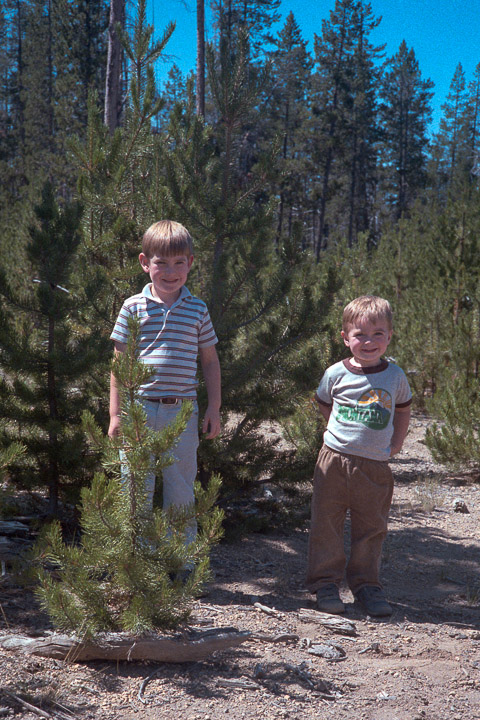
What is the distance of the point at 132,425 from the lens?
2287 millimetres

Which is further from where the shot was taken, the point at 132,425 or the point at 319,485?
the point at 319,485

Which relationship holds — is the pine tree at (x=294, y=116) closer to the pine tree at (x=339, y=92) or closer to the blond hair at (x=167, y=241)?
the pine tree at (x=339, y=92)

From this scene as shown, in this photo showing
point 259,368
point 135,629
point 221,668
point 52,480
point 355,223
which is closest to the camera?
point 135,629

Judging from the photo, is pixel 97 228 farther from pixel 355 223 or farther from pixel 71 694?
pixel 355 223

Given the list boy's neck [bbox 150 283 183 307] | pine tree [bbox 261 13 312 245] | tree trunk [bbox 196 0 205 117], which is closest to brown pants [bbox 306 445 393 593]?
boy's neck [bbox 150 283 183 307]

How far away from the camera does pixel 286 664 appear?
275cm

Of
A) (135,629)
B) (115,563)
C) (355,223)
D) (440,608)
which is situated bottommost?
(440,608)

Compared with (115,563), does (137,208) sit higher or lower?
higher

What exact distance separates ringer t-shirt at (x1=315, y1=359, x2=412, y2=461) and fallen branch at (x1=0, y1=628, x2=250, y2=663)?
3.65ft

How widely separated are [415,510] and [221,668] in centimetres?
350

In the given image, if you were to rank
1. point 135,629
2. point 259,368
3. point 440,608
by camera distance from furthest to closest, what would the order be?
point 259,368
point 440,608
point 135,629

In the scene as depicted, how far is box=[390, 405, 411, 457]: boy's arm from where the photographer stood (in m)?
3.36

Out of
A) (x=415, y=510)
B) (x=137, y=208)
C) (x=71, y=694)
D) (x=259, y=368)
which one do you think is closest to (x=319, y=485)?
(x=259, y=368)

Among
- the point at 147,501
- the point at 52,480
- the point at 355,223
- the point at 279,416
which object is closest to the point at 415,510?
the point at 279,416
